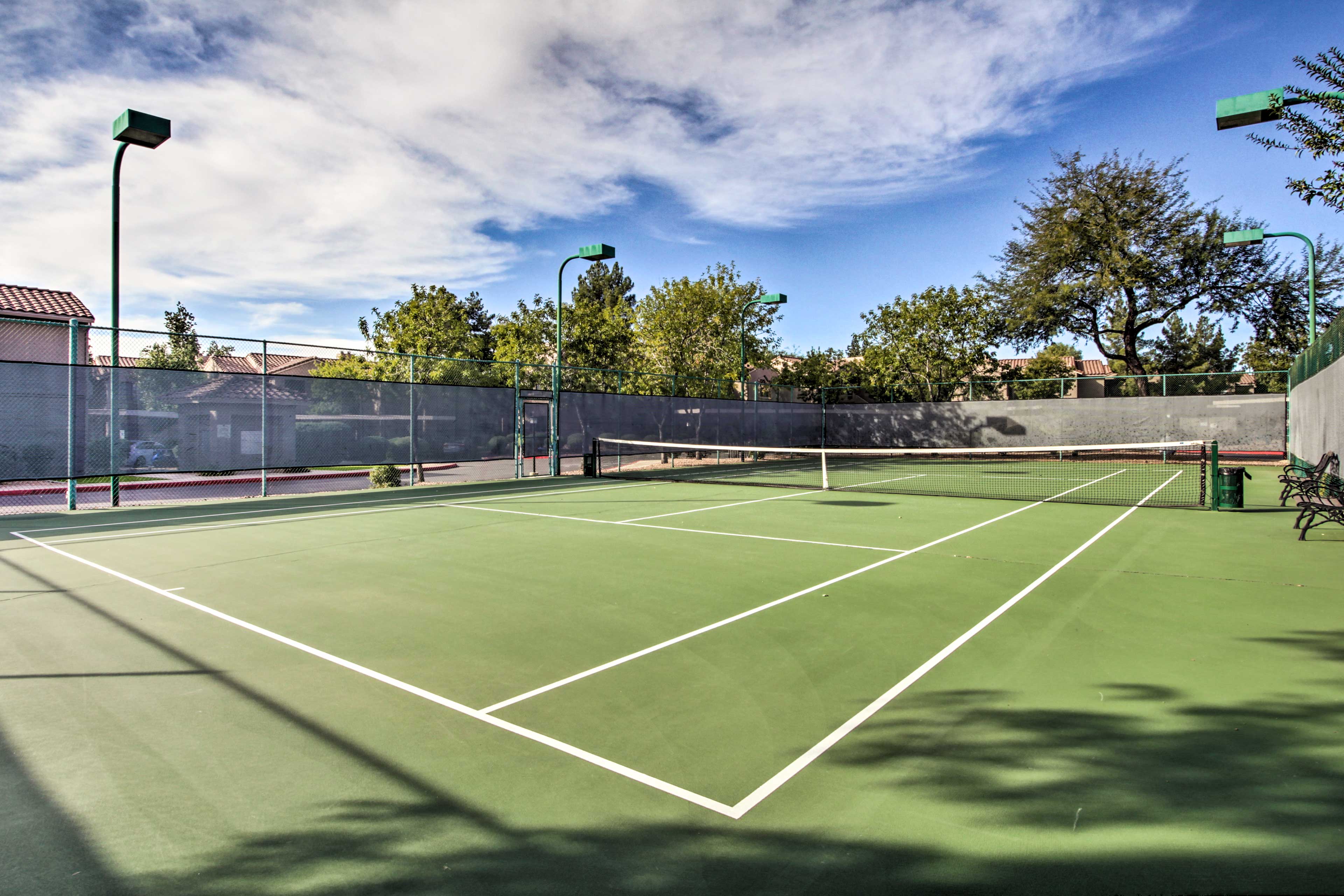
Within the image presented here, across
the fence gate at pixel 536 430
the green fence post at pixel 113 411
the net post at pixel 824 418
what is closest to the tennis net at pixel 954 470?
the fence gate at pixel 536 430

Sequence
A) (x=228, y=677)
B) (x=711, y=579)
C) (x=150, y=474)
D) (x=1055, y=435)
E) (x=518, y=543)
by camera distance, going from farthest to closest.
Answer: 1. (x=1055, y=435)
2. (x=150, y=474)
3. (x=518, y=543)
4. (x=711, y=579)
5. (x=228, y=677)

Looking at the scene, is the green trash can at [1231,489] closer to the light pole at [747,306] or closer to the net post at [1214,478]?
the net post at [1214,478]

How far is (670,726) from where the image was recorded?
3.74m

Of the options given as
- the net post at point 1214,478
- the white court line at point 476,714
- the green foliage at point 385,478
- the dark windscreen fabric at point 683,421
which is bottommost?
the white court line at point 476,714

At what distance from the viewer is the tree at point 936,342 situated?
108 ft

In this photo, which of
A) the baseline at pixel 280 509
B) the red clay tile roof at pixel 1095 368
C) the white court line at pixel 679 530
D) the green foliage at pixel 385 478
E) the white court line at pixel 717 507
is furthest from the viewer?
the red clay tile roof at pixel 1095 368

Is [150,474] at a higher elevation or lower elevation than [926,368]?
lower

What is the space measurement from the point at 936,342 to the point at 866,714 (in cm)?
3187

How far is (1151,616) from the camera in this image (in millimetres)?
5844

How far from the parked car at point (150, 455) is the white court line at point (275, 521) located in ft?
6.84

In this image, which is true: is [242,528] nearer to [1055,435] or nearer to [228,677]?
[228,677]

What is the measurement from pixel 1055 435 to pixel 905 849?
1183 inches

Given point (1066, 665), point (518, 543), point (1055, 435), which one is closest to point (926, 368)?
point (1055, 435)

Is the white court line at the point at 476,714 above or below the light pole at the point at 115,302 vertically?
below
